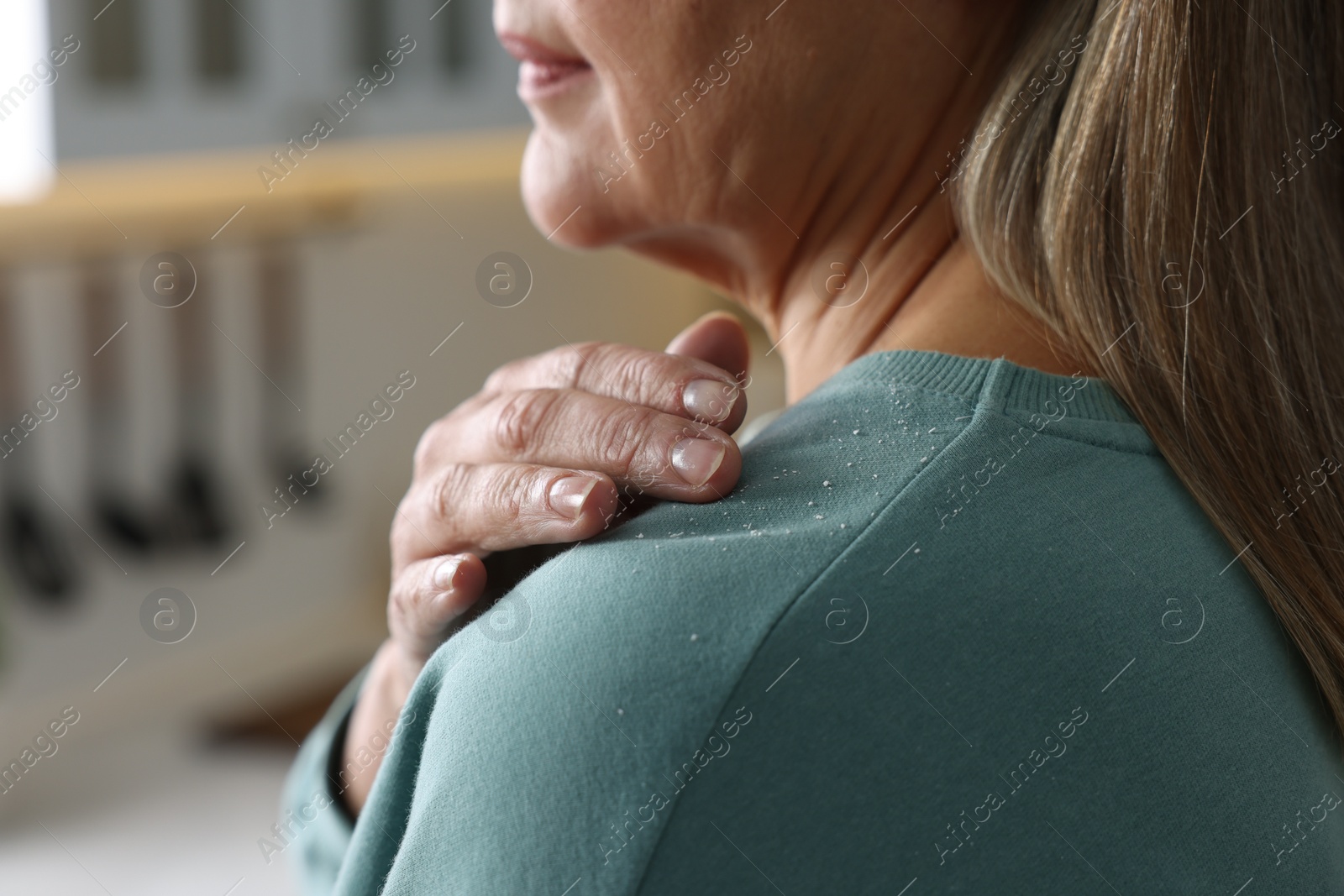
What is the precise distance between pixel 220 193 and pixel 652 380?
222 centimetres

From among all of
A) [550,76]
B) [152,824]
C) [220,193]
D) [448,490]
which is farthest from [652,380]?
[220,193]

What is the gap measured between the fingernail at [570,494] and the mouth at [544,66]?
30 cm

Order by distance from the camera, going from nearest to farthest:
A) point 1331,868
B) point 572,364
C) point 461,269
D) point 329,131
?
point 1331,868 → point 572,364 → point 329,131 → point 461,269

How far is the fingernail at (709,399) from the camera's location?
0.56 metres

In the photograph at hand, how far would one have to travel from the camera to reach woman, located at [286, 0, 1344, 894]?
1.45 feet

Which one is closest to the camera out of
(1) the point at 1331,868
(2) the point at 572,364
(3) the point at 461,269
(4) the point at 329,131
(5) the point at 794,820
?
(5) the point at 794,820

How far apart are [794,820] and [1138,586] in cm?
18

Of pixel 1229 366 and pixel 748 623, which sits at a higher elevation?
Result: pixel 748 623

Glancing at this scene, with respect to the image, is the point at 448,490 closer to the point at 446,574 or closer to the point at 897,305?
the point at 446,574

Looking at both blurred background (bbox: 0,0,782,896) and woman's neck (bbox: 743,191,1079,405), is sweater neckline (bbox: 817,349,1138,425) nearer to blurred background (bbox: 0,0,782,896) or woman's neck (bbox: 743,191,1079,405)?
woman's neck (bbox: 743,191,1079,405)

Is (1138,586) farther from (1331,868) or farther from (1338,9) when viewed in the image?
(1338,9)

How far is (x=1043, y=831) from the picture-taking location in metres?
0.47

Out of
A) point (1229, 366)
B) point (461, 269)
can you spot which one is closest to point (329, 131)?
point (461, 269)

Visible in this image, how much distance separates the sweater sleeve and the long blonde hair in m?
0.55
